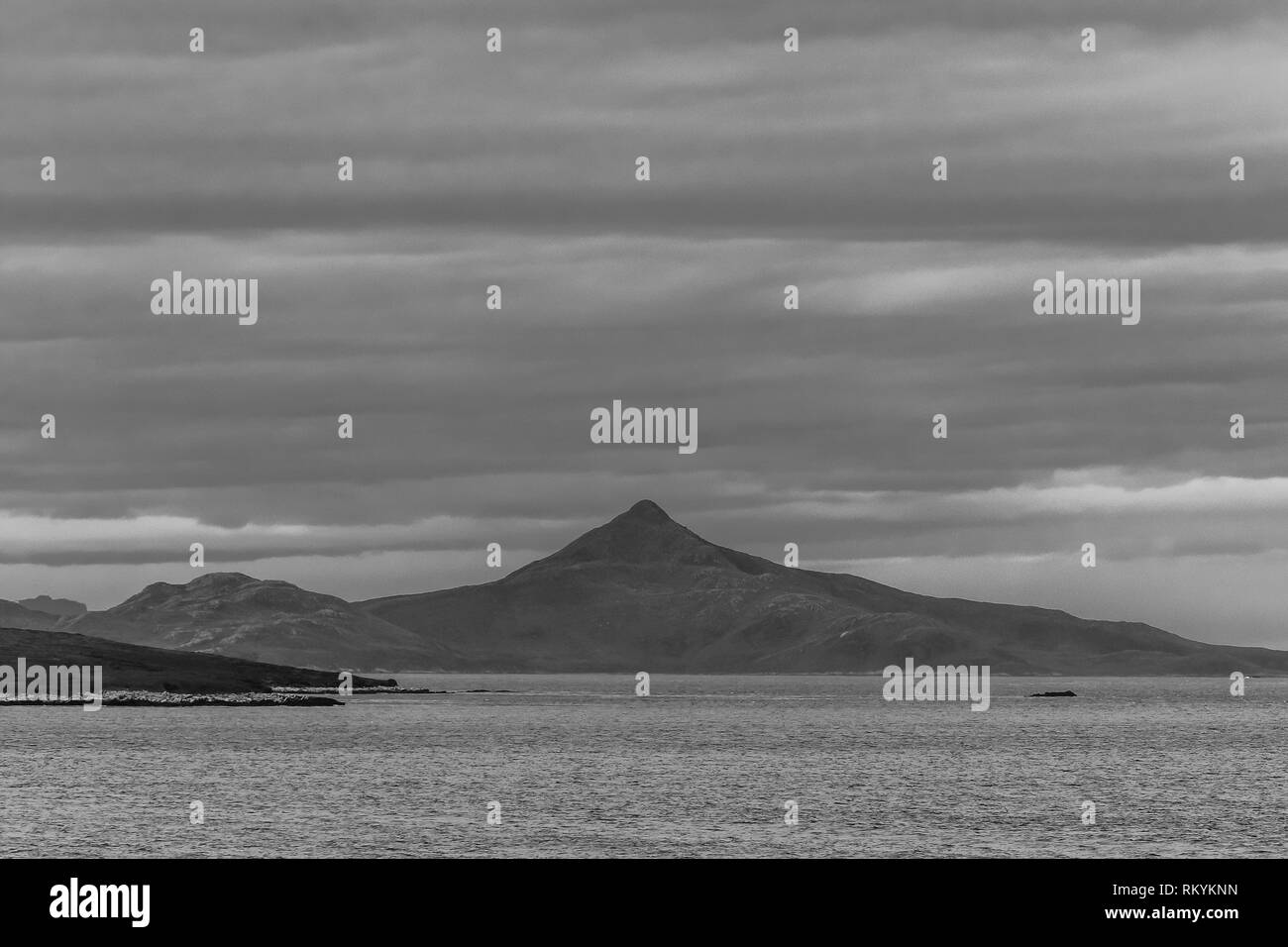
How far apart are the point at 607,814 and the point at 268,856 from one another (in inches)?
1008

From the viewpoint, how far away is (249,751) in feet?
516

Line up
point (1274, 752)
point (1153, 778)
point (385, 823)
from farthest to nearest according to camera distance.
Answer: point (1274, 752) < point (1153, 778) < point (385, 823)

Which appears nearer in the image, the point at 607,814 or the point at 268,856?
the point at 268,856
